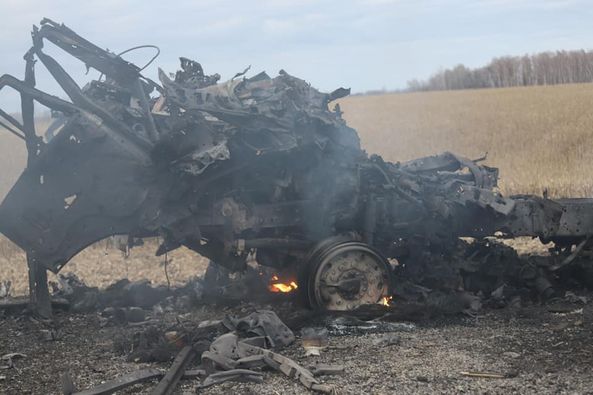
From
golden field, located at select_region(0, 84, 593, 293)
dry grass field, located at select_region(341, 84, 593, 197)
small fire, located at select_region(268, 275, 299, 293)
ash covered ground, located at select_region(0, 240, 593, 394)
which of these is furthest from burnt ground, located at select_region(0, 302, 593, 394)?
dry grass field, located at select_region(341, 84, 593, 197)

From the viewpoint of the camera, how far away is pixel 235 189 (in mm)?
8312

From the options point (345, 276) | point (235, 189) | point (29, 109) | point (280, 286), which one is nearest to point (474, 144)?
point (280, 286)

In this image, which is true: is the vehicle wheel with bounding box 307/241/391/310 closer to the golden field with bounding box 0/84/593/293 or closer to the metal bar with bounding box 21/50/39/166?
the metal bar with bounding box 21/50/39/166

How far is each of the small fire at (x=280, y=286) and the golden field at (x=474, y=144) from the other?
2870 mm

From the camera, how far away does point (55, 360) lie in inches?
277

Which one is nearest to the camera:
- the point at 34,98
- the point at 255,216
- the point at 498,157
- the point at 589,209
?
the point at 34,98

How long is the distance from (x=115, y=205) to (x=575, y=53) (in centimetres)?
4594

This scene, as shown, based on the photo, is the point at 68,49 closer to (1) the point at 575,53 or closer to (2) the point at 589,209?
(2) the point at 589,209

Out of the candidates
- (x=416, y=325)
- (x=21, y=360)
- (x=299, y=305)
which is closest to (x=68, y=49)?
(x=21, y=360)

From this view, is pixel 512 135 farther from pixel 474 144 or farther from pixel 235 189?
pixel 235 189

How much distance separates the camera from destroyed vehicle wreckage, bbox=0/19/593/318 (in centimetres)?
781

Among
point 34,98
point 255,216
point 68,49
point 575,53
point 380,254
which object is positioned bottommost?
point 380,254

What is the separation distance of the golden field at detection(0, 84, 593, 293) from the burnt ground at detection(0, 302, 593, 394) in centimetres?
382

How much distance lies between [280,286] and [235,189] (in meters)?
1.43
